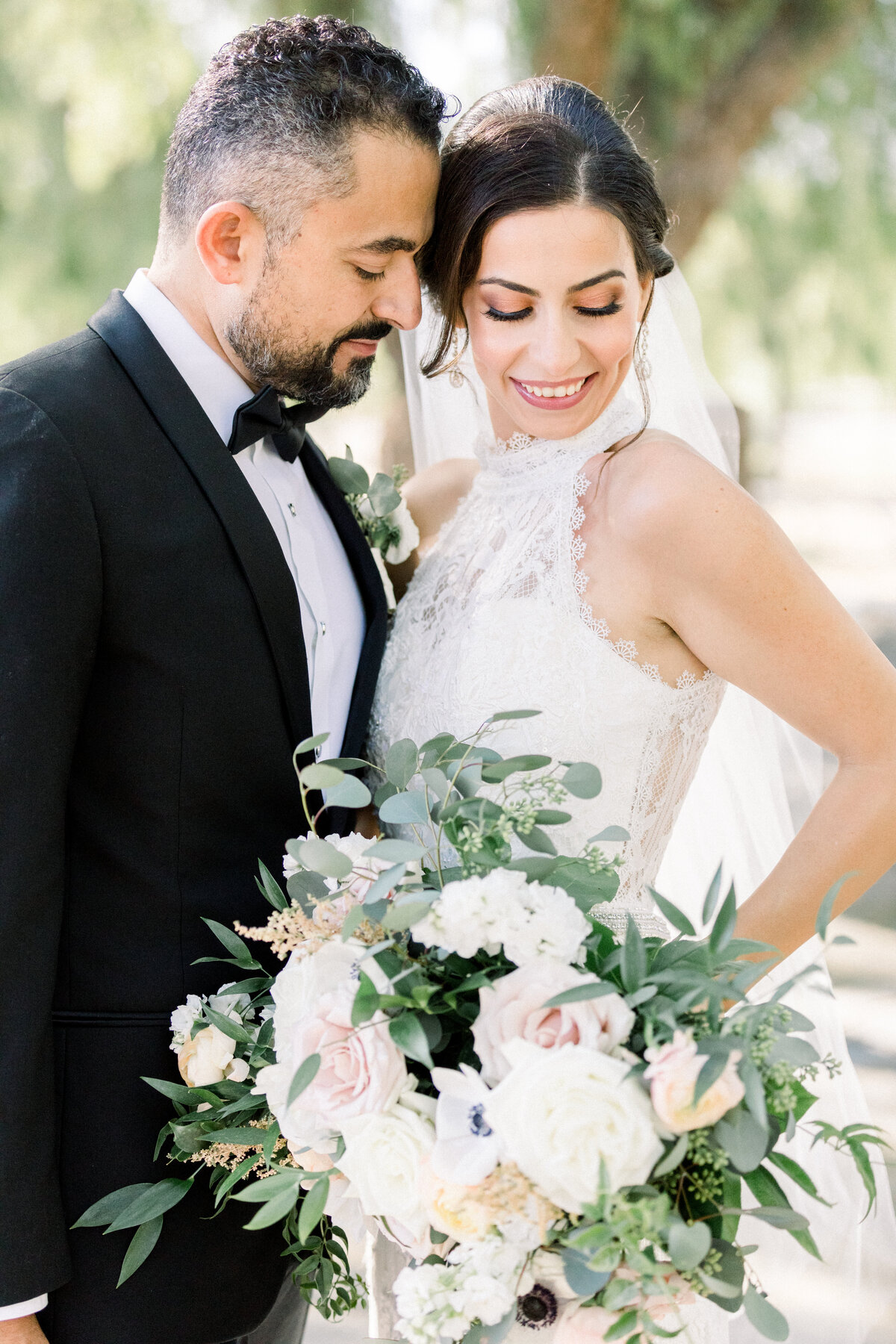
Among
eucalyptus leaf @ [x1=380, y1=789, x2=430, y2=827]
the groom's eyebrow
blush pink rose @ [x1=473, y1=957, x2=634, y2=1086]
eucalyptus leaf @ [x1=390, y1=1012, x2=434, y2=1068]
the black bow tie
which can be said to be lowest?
eucalyptus leaf @ [x1=390, y1=1012, x2=434, y2=1068]

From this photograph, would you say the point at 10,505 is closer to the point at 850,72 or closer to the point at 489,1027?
the point at 489,1027

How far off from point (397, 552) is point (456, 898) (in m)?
1.25

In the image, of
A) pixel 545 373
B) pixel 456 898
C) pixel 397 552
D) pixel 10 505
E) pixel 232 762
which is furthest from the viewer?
pixel 397 552

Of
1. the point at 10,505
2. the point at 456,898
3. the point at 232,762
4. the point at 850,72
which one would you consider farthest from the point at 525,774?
the point at 850,72

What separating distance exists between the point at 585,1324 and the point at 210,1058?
59 centimetres

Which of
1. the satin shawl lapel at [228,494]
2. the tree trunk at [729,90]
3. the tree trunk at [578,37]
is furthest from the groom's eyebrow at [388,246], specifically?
the tree trunk at [729,90]

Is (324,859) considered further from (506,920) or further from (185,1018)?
(185,1018)

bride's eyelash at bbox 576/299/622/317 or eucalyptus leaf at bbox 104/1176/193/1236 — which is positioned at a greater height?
bride's eyelash at bbox 576/299/622/317

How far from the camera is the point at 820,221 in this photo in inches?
295

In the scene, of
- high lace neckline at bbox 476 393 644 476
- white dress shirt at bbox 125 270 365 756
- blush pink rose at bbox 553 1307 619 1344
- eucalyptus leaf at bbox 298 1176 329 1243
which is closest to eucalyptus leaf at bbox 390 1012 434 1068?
eucalyptus leaf at bbox 298 1176 329 1243

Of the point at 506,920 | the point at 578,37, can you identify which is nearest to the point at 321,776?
the point at 506,920

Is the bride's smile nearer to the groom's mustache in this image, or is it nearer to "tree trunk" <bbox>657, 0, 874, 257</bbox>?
the groom's mustache

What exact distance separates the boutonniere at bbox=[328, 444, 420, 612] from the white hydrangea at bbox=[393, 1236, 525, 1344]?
1.31 m

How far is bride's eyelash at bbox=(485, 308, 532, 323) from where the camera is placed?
2.09 metres
